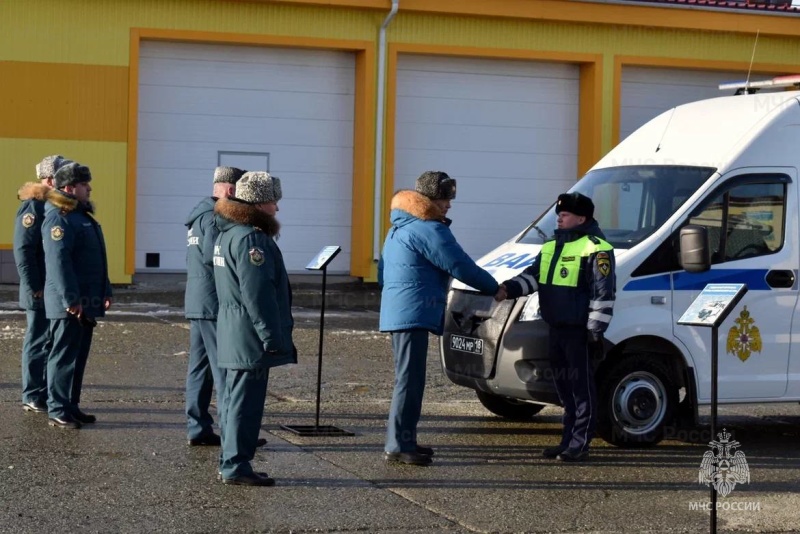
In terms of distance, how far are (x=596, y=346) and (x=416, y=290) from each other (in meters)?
1.27

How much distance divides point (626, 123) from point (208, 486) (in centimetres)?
1460

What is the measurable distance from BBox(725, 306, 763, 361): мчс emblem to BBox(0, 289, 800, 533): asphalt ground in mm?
691

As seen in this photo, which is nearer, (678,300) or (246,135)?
(678,300)

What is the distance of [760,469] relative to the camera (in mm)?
8484

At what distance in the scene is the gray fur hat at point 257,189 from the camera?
7.43 meters

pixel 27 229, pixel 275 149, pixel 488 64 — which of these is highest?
pixel 488 64

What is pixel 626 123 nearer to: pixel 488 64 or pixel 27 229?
pixel 488 64

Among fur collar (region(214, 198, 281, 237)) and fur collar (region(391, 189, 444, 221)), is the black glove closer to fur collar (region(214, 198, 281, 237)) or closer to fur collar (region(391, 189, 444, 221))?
fur collar (region(391, 189, 444, 221))

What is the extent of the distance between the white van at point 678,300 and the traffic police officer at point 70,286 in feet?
8.11

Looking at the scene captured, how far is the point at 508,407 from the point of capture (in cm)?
1012

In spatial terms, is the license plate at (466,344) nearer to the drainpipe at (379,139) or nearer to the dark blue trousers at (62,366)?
the dark blue trousers at (62,366)

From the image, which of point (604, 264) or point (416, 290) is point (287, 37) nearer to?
point (416, 290)

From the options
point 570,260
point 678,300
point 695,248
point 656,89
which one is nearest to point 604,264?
point 570,260

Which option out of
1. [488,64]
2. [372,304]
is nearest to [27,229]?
[372,304]
